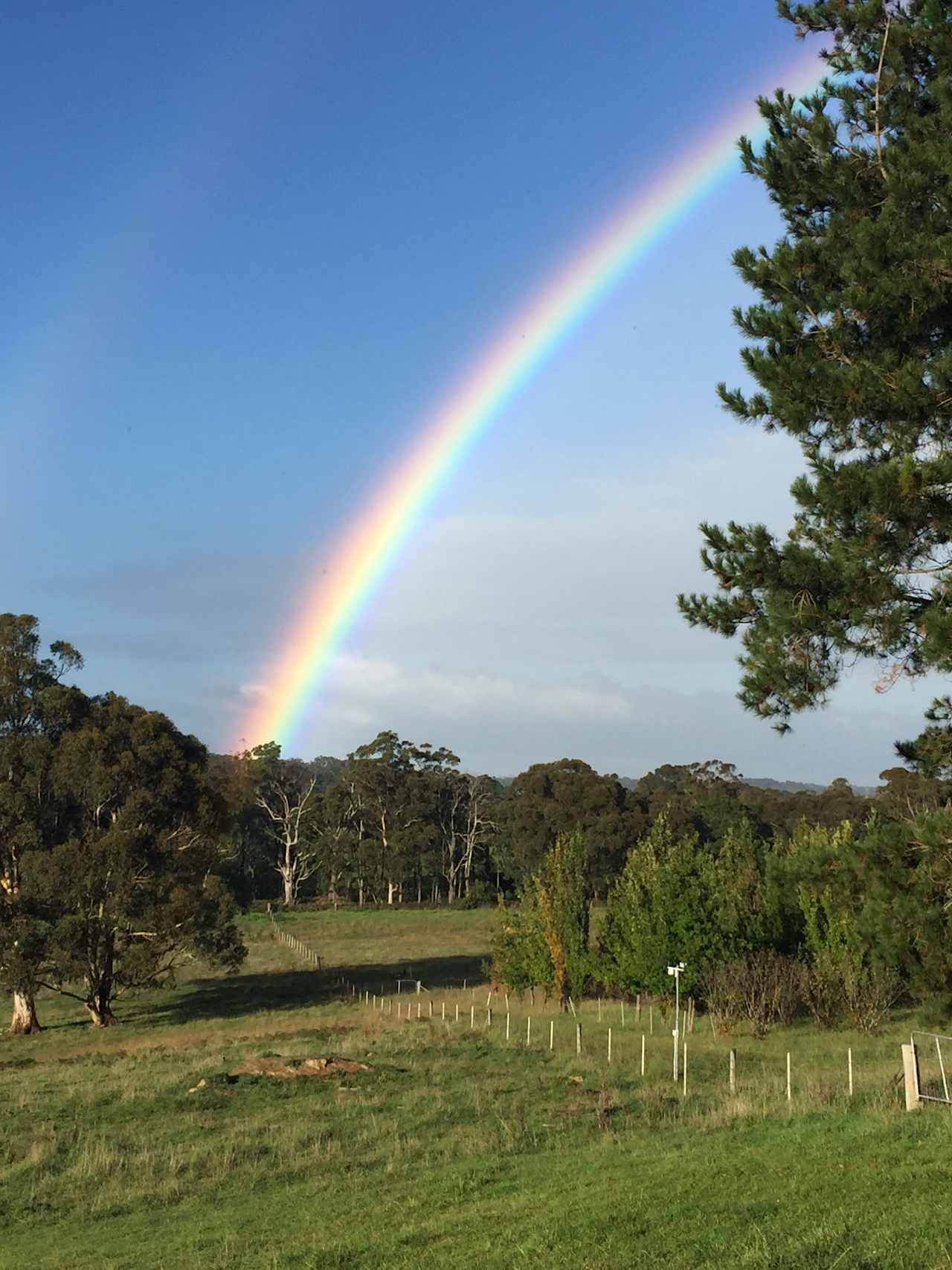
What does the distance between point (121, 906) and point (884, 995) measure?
25.4 metres

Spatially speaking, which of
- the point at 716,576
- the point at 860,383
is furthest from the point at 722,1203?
the point at 860,383

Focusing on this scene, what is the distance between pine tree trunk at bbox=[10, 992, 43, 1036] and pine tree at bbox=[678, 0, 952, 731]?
33431mm

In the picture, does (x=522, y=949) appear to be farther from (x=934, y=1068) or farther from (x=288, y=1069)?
(x=934, y=1068)

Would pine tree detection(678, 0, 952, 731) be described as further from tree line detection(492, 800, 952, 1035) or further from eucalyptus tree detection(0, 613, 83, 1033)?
eucalyptus tree detection(0, 613, 83, 1033)

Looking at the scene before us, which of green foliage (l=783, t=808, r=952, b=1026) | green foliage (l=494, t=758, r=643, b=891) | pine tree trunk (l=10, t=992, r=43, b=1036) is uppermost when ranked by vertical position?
green foliage (l=494, t=758, r=643, b=891)

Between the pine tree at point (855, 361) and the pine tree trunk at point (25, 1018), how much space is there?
33431 millimetres

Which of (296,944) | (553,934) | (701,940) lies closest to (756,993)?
(701,940)

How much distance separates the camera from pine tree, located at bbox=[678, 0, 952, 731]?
11.5m

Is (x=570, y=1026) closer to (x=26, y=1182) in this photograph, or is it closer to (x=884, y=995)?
(x=884, y=995)

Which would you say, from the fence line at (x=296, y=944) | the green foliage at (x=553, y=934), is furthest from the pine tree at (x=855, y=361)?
the fence line at (x=296, y=944)

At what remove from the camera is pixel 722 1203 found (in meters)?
9.61

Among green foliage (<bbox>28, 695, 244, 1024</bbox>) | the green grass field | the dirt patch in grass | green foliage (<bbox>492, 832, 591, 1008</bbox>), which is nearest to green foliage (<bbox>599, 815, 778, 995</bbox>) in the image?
green foliage (<bbox>492, 832, 591, 1008</bbox>)

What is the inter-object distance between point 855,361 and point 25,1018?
36950 millimetres

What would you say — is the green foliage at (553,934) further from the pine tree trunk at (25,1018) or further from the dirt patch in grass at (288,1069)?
the pine tree trunk at (25,1018)
